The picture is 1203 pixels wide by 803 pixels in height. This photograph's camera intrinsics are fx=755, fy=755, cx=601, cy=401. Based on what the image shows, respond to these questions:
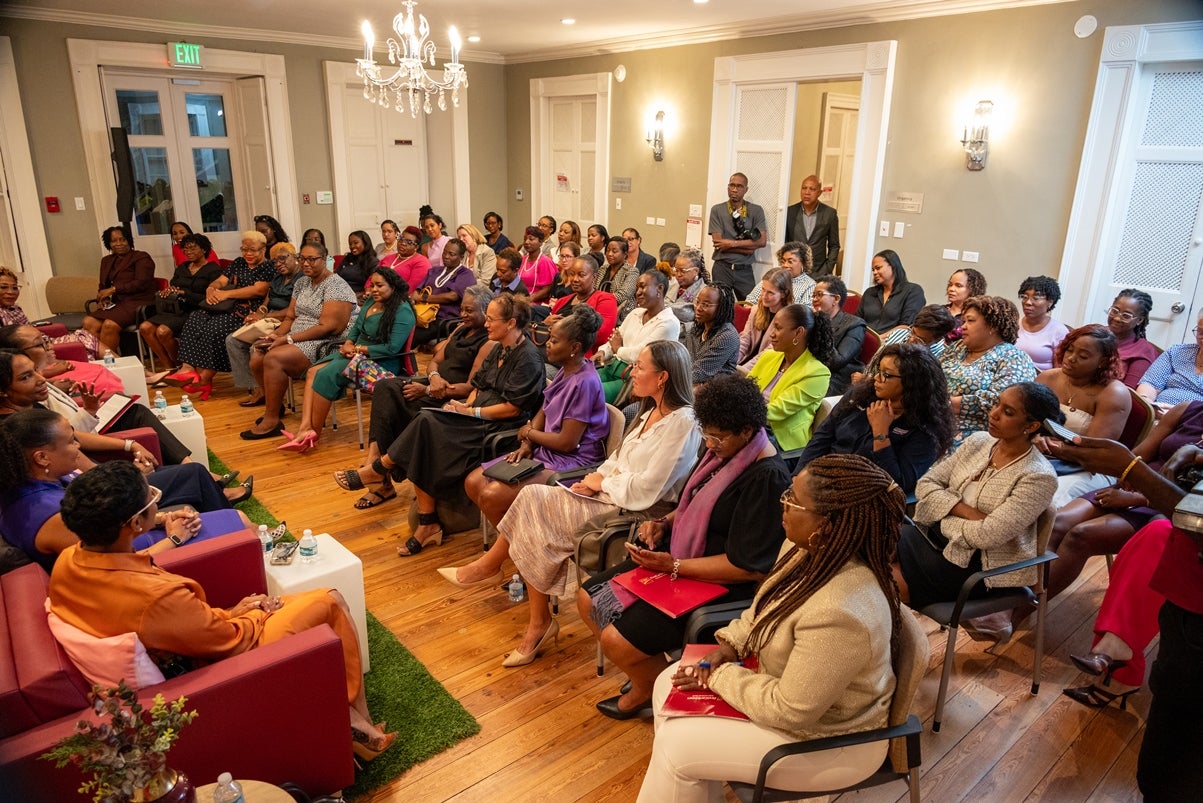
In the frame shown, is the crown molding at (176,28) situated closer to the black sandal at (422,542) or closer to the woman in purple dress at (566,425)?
the black sandal at (422,542)

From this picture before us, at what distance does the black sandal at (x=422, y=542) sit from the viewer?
382 centimetres

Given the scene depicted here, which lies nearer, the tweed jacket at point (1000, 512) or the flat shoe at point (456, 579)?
the tweed jacket at point (1000, 512)

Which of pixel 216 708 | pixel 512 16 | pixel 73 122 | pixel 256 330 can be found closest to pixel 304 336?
pixel 256 330

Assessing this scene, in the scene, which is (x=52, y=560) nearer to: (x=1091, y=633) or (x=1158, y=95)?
(x=1091, y=633)

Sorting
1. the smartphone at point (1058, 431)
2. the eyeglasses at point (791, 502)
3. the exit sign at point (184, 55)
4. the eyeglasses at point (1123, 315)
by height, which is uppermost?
the exit sign at point (184, 55)

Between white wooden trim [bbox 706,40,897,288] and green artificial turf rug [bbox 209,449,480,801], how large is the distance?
17.5 feet

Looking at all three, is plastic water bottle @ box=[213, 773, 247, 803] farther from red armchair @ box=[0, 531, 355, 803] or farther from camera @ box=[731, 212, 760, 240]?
camera @ box=[731, 212, 760, 240]

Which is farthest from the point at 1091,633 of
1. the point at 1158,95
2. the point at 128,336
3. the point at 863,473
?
the point at 128,336

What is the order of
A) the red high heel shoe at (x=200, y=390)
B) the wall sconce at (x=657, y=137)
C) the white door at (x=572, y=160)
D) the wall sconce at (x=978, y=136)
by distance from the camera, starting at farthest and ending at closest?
1. the white door at (x=572, y=160)
2. the wall sconce at (x=657, y=137)
3. the red high heel shoe at (x=200, y=390)
4. the wall sconce at (x=978, y=136)

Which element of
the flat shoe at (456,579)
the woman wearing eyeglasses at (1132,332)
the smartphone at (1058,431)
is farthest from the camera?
the woman wearing eyeglasses at (1132,332)

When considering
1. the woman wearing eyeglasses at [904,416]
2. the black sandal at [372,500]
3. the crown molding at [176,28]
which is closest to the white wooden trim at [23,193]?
the crown molding at [176,28]

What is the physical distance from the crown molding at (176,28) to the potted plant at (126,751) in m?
7.50

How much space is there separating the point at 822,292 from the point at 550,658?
2897mm

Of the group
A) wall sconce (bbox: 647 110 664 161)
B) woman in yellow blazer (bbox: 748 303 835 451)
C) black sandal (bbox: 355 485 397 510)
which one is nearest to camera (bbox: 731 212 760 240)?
wall sconce (bbox: 647 110 664 161)
